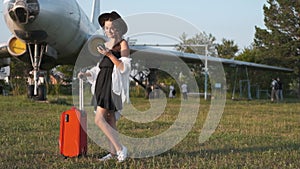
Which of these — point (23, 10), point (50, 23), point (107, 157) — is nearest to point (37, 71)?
point (50, 23)

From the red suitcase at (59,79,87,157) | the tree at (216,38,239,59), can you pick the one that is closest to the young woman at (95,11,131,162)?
the red suitcase at (59,79,87,157)

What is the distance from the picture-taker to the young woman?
4.55 m

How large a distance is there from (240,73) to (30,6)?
Result: 23878 mm

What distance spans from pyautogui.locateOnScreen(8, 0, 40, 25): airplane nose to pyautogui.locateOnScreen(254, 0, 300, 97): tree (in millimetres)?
26710

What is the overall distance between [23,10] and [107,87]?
7.11 meters

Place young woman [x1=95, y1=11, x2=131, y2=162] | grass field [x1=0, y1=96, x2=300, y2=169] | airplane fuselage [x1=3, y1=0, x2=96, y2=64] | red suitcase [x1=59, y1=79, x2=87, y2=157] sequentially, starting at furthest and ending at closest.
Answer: airplane fuselage [x1=3, y1=0, x2=96, y2=64] → red suitcase [x1=59, y1=79, x2=87, y2=157] → young woman [x1=95, y1=11, x2=131, y2=162] → grass field [x1=0, y1=96, x2=300, y2=169]

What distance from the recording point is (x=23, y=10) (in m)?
10.9

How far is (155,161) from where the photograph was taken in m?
4.61

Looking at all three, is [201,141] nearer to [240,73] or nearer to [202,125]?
[202,125]

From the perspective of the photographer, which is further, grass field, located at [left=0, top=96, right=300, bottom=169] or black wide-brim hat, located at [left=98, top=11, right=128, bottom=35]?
Answer: black wide-brim hat, located at [left=98, top=11, right=128, bottom=35]

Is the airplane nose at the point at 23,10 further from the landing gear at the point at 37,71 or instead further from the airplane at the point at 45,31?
the landing gear at the point at 37,71

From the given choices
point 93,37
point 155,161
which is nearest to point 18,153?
point 155,161

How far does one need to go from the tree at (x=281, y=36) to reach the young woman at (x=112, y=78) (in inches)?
1235

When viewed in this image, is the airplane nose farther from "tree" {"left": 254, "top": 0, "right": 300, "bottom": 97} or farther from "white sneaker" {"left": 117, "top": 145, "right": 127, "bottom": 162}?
"tree" {"left": 254, "top": 0, "right": 300, "bottom": 97}
